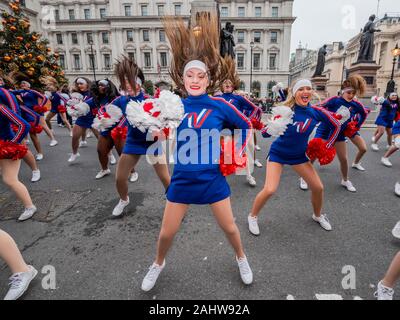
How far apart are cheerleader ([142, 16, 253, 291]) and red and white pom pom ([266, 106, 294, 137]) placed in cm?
76

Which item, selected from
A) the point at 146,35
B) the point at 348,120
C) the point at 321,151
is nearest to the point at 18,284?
the point at 321,151

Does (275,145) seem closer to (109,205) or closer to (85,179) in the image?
(109,205)

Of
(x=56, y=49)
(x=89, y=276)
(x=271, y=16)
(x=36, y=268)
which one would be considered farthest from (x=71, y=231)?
(x=56, y=49)

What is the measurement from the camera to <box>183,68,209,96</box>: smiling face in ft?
6.73

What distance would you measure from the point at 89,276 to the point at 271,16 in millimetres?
60132

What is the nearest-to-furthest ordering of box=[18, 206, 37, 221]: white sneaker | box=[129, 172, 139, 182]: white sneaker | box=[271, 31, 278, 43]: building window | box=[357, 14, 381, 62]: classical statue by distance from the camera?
box=[18, 206, 37, 221]: white sneaker < box=[129, 172, 139, 182]: white sneaker < box=[357, 14, 381, 62]: classical statue < box=[271, 31, 278, 43]: building window

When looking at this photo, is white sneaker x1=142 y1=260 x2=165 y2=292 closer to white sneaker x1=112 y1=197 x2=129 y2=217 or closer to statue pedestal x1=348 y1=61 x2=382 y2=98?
white sneaker x1=112 y1=197 x2=129 y2=217

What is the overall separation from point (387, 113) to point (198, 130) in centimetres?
787

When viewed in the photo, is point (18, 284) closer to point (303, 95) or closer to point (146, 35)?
point (303, 95)

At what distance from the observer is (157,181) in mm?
5258

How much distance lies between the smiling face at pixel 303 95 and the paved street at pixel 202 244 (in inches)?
67.6

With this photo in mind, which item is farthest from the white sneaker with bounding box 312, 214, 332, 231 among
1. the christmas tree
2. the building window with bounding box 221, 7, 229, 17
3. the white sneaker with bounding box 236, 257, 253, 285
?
the building window with bounding box 221, 7, 229, 17

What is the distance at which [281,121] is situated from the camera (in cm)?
283

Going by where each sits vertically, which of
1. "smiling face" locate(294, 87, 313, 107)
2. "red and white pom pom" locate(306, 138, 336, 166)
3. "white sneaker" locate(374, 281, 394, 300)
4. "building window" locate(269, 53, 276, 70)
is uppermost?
"building window" locate(269, 53, 276, 70)
